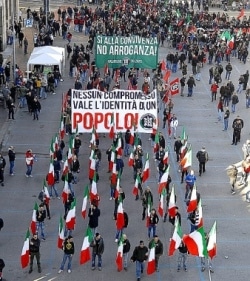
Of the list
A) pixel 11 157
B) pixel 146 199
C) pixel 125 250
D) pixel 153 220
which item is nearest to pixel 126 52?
pixel 11 157

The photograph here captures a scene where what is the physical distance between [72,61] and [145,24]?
1251cm

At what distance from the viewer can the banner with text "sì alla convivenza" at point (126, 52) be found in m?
36.3

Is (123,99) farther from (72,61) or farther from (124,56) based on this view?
(72,61)

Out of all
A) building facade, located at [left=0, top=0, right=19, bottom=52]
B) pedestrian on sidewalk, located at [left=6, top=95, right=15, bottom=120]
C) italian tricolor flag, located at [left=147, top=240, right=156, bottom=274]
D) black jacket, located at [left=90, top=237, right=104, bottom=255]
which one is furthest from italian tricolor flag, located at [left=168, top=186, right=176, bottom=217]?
building facade, located at [left=0, top=0, right=19, bottom=52]

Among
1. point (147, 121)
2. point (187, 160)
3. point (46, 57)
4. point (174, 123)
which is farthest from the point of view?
point (46, 57)

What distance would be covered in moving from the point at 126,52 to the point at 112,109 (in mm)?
10480

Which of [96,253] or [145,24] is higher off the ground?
[145,24]

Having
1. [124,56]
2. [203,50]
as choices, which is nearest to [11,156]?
[124,56]

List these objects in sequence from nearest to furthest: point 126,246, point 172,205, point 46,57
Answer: point 126,246, point 172,205, point 46,57

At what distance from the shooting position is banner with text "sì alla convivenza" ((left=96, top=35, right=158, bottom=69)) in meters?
36.3

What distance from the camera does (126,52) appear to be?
3650cm

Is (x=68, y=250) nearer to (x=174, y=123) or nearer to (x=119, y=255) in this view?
(x=119, y=255)

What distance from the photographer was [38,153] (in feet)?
89.8

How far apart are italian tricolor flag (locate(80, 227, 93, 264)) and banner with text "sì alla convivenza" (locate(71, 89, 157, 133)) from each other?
870 centimetres
